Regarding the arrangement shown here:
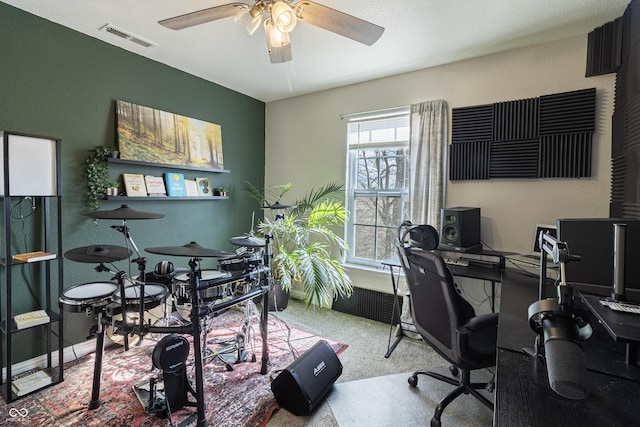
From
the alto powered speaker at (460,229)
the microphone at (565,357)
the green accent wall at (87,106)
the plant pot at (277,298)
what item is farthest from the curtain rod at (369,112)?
the microphone at (565,357)

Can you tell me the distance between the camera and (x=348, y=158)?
3521mm

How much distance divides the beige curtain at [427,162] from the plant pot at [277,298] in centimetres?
128

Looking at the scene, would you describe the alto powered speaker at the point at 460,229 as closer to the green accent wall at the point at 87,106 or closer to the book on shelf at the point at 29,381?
the green accent wall at the point at 87,106

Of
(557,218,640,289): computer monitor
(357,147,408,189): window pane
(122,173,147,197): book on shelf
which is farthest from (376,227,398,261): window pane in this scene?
(122,173,147,197): book on shelf

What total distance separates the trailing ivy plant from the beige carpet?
240 centimetres

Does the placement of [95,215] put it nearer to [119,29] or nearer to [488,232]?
[119,29]

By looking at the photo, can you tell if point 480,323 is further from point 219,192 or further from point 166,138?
point 166,138

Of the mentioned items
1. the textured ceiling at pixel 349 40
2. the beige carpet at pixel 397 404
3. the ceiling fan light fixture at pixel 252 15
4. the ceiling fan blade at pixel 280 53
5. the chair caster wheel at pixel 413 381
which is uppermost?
the textured ceiling at pixel 349 40

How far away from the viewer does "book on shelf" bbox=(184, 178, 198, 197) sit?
3.24 metres

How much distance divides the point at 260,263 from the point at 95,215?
1.11 meters

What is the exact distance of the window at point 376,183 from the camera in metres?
3.24

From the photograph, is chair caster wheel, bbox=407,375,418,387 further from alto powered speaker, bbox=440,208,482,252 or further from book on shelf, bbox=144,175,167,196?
book on shelf, bbox=144,175,167,196

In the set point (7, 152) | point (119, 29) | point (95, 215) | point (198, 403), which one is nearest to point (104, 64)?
point (119, 29)

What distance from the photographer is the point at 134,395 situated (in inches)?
78.1
